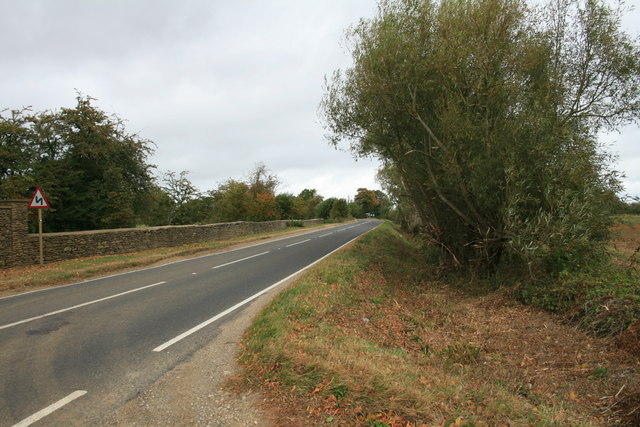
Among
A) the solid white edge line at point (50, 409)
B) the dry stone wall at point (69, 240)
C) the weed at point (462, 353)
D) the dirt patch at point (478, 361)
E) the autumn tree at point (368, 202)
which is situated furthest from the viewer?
the autumn tree at point (368, 202)

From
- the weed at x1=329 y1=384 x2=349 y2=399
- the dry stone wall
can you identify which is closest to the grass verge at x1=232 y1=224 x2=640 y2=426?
the weed at x1=329 y1=384 x2=349 y2=399

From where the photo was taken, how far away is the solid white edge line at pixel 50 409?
3.15 meters

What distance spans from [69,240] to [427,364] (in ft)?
46.5

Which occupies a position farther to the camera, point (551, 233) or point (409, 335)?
point (551, 233)

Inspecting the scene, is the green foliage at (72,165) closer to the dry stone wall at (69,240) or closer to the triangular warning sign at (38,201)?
the dry stone wall at (69,240)

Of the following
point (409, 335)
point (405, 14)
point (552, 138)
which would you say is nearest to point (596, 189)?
point (552, 138)

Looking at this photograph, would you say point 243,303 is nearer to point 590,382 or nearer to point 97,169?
point 590,382

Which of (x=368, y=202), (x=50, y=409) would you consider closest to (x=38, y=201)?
(x=50, y=409)

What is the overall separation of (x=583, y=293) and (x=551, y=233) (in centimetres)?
146

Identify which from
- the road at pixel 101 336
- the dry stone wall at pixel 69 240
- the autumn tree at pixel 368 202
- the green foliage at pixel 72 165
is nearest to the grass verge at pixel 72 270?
the dry stone wall at pixel 69 240

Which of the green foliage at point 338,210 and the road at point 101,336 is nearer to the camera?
the road at point 101,336

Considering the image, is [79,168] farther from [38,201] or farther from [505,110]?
[505,110]

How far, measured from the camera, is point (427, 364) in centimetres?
529

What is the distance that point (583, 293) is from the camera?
741 centimetres
